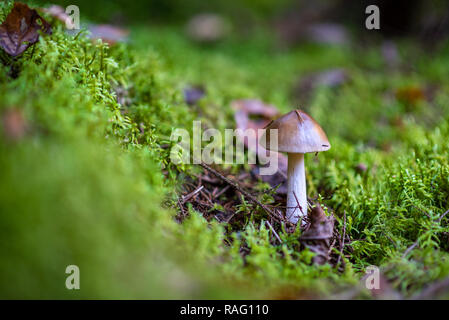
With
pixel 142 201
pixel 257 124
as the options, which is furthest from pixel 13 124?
pixel 257 124

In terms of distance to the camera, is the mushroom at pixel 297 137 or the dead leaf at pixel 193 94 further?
the dead leaf at pixel 193 94

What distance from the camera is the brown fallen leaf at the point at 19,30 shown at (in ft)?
5.78

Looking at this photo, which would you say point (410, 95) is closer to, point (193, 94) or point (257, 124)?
point (257, 124)

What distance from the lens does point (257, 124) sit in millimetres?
3201

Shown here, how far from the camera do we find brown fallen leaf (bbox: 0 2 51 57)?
1.76 meters

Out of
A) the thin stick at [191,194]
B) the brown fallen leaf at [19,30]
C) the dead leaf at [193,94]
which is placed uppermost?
the dead leaf at [193,94]

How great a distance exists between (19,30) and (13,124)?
3.07ft

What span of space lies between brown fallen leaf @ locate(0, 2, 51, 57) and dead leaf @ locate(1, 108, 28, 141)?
74 cm

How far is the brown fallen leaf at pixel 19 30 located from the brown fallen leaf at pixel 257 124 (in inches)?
65.1

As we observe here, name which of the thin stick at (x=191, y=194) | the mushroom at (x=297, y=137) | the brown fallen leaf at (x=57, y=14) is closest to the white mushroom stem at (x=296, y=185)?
the mushroom at (x=297, y=137)

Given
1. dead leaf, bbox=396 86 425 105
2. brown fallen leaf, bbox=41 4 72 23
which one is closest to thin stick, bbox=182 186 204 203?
brown fallen leaf, bbox=41 4 72 23

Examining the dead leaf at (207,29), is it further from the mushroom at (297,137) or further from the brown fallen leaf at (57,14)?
the mushroom at (297,137)

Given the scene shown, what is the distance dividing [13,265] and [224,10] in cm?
786
